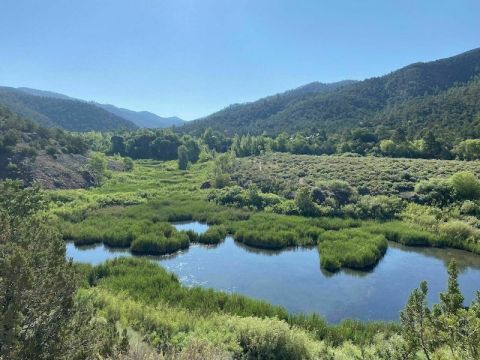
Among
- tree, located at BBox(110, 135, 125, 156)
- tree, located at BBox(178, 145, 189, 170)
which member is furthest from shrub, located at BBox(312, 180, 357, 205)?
tree, located at BBox(110, 135, 125, 156)

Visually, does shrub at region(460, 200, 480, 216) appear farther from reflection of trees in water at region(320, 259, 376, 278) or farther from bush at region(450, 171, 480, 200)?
reflection of trees in water at region(320, 259, 376, 278)

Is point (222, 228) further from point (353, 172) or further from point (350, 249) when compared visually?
point (353, 172)

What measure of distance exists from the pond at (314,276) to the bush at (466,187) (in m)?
15.0

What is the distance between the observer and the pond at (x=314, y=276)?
2700cm

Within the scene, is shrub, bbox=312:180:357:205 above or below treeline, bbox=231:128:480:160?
below

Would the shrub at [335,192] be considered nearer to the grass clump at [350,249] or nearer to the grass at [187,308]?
the grass clump at [350,249]

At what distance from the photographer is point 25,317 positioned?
10.7 m

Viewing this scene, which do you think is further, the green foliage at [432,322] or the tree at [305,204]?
the tree at [305,204]

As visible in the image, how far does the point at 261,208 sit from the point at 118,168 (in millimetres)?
57166

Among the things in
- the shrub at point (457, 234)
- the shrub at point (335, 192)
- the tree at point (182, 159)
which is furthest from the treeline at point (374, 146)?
the shrub at point (457, 234)

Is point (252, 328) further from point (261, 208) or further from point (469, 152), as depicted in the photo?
point (469, 152)

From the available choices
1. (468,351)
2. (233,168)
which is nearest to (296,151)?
(233,168)

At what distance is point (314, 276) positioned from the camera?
3169 cm

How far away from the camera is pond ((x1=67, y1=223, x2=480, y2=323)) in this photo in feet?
88.6
